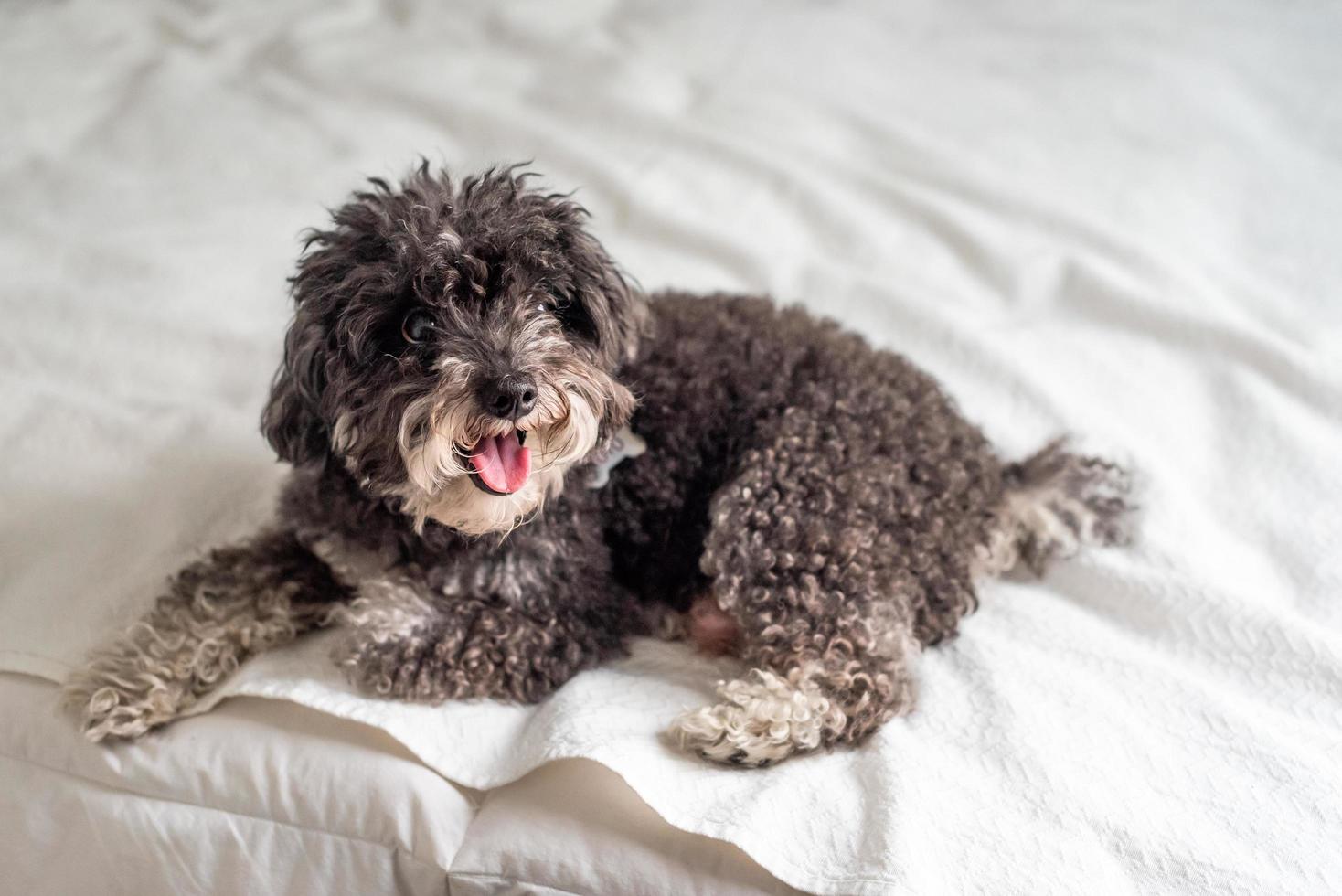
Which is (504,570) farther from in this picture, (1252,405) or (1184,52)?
(1184,52)

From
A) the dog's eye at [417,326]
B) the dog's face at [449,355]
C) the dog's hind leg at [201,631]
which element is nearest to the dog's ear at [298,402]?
the dog's face at [449,355]

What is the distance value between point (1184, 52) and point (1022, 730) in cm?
336

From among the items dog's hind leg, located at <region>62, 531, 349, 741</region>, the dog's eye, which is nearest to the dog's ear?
the dog's eye

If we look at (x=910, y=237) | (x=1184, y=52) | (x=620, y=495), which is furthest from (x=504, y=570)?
(x=1184, y=52)

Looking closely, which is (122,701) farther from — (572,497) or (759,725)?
(759,725)

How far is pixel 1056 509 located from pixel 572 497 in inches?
47.5

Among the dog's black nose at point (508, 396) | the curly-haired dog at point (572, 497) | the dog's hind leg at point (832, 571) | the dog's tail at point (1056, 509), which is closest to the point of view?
the dog's black nose at point (508, 396)

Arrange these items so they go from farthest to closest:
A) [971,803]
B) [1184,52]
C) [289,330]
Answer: [1184,52], [289,330], [971,803]

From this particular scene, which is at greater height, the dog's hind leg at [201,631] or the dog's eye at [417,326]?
the dog's eye at [417,326]

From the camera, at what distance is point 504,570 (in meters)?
2.55

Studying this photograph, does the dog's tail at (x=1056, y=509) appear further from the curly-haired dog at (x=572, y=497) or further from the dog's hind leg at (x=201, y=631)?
the dog's hind leg at (x=201, y=631)

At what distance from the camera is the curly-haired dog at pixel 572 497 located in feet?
7.45

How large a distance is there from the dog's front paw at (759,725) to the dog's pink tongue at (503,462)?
1.93ft

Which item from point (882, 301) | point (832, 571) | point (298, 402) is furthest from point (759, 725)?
point (882, 301)
